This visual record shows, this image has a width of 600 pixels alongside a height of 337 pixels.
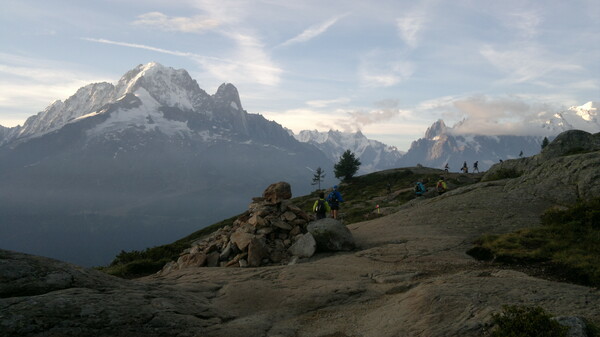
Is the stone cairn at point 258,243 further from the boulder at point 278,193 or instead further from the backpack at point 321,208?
the boulder at point 278,193

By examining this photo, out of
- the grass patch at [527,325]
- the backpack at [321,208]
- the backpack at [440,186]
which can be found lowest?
the grass patch at [527,325]

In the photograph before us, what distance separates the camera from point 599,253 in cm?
1337

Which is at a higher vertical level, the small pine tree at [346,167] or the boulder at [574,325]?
the small pine tree at [346,167]

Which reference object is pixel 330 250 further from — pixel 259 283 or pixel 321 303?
pixel 321 303

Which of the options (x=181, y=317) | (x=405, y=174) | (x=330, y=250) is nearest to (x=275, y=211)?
(x=330, y=250)

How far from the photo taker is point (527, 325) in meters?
6.92

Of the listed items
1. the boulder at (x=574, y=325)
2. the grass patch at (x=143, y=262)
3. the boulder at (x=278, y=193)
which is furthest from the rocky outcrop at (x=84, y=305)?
the boulder at (x=278, y=193)

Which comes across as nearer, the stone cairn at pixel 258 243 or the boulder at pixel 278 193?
the stone cairn at pixel 258 243

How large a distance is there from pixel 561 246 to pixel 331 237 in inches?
416

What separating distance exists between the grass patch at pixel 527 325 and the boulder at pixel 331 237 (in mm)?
12315

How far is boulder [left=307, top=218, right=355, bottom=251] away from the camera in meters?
19.5

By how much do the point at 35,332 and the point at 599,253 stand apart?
18201 mm

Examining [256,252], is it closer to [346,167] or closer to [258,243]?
[258,243]

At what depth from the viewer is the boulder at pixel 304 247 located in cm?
1917
